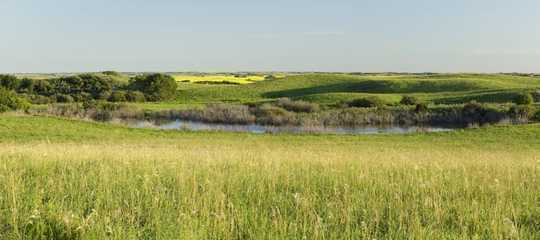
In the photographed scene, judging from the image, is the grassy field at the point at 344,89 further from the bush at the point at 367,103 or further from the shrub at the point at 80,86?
the shrub at the point at 80,86

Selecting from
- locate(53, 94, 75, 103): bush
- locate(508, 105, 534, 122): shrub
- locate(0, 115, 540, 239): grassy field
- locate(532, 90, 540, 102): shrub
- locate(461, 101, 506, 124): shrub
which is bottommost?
locate(53, 94, 75, 103): bush

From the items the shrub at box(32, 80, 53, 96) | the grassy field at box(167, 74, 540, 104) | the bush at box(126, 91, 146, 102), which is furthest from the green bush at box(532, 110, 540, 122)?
the shrub at box(32, 80, 53, 96)

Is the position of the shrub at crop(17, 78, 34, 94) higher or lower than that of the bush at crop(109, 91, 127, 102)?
higher

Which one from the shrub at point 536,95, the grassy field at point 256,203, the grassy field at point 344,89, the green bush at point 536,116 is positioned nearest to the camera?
the grassy field at point 256,203

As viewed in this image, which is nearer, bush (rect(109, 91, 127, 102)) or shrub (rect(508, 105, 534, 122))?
shrub (rect(508, 105, 534, 122))

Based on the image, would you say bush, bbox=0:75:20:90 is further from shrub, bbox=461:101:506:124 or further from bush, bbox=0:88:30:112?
shrub, bbox=461:101:506:124

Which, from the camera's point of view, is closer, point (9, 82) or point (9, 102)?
point (9, 102)

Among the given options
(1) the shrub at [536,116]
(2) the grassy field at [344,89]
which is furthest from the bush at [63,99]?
(1) the shrub at [536,116]

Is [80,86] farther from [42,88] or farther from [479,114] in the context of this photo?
[479,114]

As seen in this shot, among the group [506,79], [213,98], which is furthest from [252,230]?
[506,79]

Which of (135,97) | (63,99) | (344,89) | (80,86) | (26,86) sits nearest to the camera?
(135,97)

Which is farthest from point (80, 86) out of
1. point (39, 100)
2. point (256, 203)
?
point (256, 203)

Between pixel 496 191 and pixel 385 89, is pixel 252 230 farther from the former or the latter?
pixel 385 89

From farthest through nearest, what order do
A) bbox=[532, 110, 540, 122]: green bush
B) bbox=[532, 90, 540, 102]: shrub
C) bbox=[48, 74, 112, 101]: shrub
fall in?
bbox=[48, 74, 112, 101]: shrub < bbox=[532, 90, 540, 102]: shrub < bbox=[532, 110, 540, 122]: green bush
